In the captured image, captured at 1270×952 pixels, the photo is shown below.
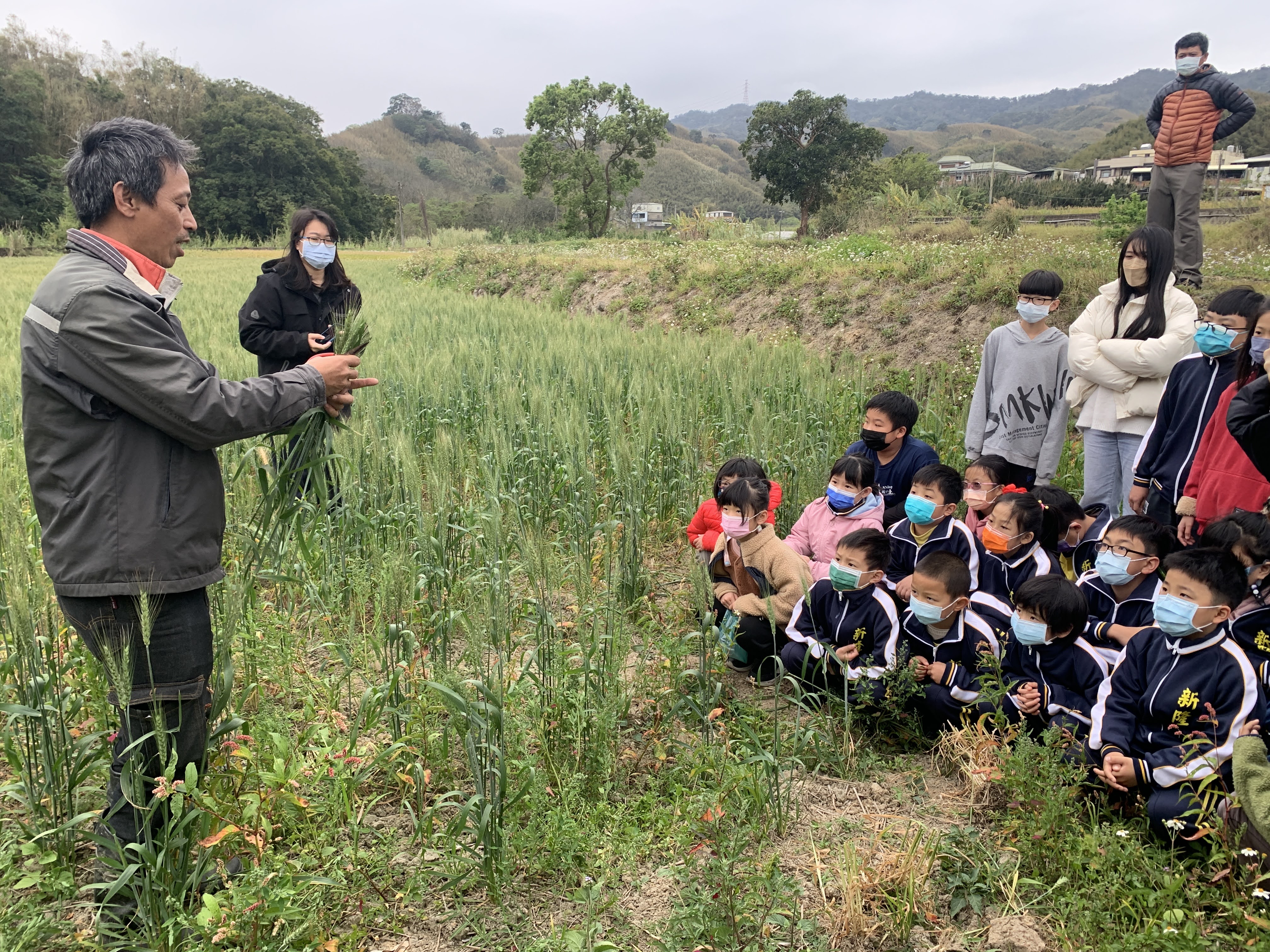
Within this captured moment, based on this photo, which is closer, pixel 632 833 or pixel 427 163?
pixel 632 833

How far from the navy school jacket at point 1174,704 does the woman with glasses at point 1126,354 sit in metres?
1.63

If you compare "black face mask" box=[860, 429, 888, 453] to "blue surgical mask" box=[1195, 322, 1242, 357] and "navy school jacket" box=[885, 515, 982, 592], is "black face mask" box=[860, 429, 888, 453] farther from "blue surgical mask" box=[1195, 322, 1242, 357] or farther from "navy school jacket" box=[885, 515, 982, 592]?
"blue surgical mask" box=[1195, 322, 1242, 357]

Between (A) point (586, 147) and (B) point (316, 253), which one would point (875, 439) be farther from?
(A) point (586, 147)

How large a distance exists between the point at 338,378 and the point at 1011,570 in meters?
2.96

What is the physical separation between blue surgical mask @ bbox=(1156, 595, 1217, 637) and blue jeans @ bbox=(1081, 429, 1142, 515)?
6.89ft

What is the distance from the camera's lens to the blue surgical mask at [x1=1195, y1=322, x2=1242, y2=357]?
3668mm

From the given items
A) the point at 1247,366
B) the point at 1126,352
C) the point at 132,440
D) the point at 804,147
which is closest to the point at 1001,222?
the point at 1126,352

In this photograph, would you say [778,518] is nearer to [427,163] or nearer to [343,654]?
[343,654]

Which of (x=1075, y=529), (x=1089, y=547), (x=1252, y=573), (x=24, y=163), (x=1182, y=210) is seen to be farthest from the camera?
(x=24, y=163)

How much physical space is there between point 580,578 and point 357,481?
1976 millimetres

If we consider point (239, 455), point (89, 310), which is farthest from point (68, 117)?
point (89, 310)

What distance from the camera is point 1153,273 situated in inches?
174

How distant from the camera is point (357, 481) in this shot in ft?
14.7

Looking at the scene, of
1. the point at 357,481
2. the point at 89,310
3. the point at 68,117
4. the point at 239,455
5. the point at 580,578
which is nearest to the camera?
the point at 89,310
